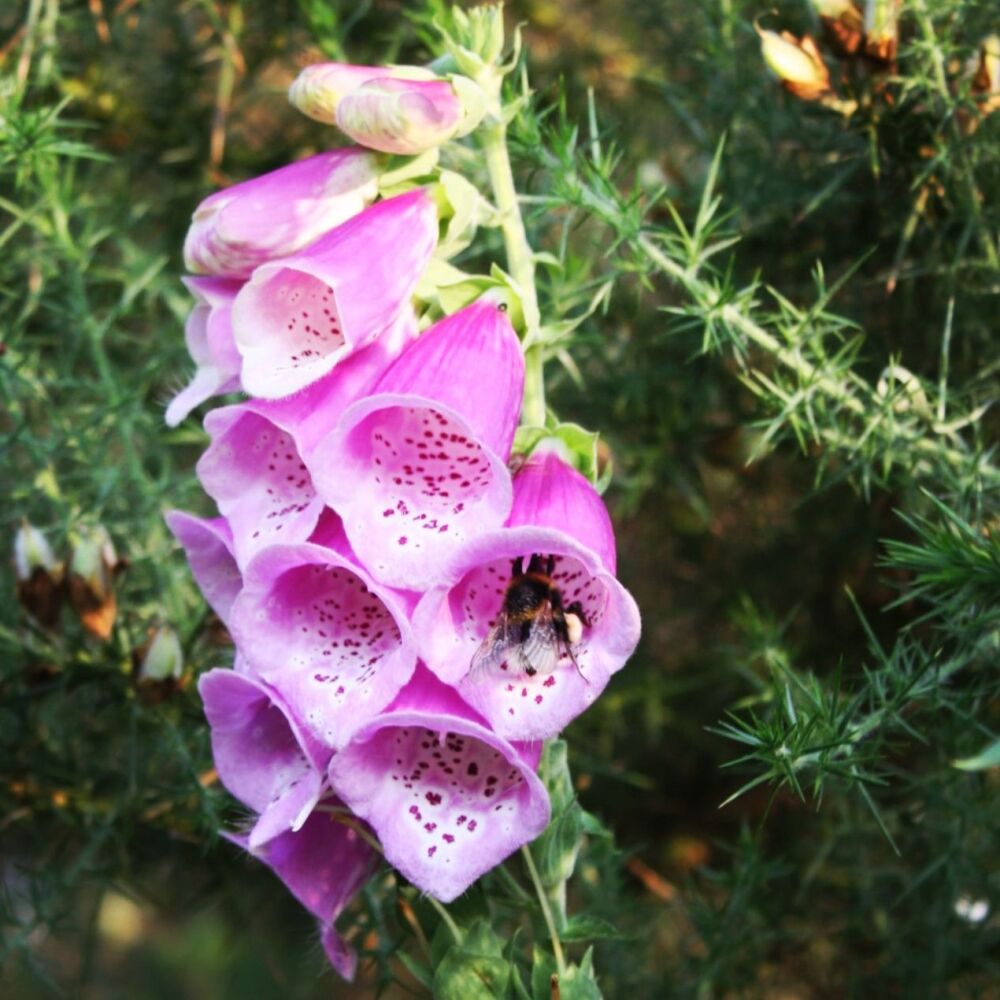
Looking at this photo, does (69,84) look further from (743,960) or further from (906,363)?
(743,960)

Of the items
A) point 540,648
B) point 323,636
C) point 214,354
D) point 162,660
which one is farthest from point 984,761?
point 162,660

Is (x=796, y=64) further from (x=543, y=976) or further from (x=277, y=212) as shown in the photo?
(x=543, y=976)

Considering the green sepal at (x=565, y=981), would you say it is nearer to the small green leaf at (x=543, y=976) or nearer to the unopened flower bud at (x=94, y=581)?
the small green leaf at (x=543, y=976)

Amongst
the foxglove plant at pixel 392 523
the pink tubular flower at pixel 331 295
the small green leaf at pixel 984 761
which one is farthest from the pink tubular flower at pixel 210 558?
the small green leaf at pixel 984 761

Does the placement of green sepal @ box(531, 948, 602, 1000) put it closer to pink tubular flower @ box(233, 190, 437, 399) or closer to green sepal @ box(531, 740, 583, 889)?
green sepal @ box(531, 740, 583, 889)

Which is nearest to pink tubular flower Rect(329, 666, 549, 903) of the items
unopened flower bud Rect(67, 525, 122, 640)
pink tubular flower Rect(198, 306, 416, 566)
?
pink tubular flower Rect(198, 306, 416, 566)

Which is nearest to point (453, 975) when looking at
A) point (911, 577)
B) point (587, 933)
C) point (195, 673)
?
point (587, 933)
